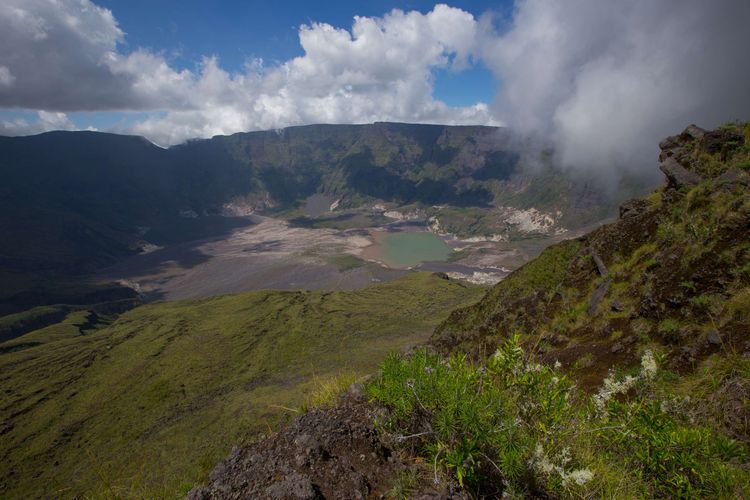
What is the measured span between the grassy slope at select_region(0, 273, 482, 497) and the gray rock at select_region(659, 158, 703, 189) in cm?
2700

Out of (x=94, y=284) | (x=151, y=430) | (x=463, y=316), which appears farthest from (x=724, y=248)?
(x=94, y=284)

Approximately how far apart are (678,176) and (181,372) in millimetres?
86913

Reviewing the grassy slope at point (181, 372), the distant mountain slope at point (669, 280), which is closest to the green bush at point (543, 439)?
the distant mountain slope at point (669, 280)

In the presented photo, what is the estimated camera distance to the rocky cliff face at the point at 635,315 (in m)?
→ 4.08

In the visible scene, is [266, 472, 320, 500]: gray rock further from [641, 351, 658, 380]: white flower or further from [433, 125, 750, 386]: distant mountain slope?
[641, 351, 658, 380]: white flower

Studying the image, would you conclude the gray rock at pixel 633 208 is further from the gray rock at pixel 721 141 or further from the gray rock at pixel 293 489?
the gray rock at pixel 293 489

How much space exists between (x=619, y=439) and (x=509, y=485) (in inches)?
51.5

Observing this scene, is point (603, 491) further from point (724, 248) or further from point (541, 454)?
point (724, 248)

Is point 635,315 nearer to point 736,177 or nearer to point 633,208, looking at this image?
point 736,177

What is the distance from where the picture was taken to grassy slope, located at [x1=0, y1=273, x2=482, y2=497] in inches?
1871

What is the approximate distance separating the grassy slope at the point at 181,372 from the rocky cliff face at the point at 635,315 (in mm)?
21862

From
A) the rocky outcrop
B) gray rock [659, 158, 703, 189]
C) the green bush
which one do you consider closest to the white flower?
the green bush

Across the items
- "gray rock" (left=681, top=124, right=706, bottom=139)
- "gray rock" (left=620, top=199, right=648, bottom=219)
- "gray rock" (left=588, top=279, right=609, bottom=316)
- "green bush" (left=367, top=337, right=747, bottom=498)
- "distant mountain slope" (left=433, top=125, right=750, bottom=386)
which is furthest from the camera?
"gray rock" (left=681, top=124, right=706, bottom=139)

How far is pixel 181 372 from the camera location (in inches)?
3036
